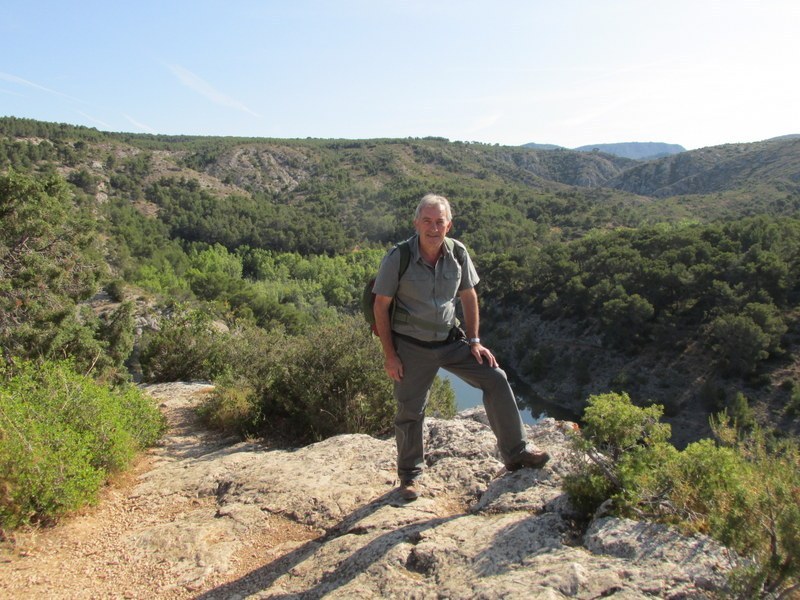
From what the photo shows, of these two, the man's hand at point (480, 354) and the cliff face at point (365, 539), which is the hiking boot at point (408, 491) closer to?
the cliff face at point (365, 539)

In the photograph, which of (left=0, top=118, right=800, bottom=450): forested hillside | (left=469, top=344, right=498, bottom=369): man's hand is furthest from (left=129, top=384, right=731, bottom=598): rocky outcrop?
(left=0, top=118, right=800, bottom=450): forested hillside

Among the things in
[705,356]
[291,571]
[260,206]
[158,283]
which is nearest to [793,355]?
[705,356]

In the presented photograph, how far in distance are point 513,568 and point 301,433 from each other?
378cm

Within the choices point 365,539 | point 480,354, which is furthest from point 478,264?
point 365,539

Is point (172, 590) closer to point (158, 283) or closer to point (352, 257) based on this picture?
point (158, 283)

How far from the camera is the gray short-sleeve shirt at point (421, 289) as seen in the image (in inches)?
119

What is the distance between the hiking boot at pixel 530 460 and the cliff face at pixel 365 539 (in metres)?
0.05

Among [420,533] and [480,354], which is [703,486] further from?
[420,533]

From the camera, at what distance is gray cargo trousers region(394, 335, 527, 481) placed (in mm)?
3127

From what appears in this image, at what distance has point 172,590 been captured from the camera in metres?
2.85

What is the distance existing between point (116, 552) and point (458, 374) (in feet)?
7.92

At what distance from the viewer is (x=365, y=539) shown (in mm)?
3021

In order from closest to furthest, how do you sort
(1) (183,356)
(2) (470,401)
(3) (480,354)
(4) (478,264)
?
(3) (480,354) < (1) (183,356) < (2) (470,401) < (4) (478,264)

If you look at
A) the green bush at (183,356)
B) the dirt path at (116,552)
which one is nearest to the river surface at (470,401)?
the green bush at (183,356)
